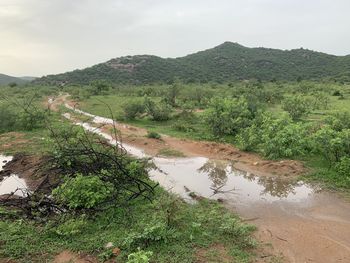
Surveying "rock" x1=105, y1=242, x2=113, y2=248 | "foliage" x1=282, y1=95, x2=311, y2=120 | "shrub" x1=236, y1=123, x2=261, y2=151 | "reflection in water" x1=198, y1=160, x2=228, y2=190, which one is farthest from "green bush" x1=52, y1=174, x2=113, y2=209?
"foliage" x1=282, y1=95, x2=311, y2=120

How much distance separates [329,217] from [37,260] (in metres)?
5.29

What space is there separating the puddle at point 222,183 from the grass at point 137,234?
145cm

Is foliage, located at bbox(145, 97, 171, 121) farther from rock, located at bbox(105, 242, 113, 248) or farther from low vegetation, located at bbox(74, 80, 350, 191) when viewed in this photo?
rock, located at bbox(105, 242, 113, 248)

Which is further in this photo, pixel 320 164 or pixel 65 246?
pixel 320 164

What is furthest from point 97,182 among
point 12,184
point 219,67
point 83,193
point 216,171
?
point 219,67

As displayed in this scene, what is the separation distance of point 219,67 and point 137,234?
60552 mm

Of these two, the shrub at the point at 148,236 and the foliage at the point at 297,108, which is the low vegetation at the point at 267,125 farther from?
the shrub at the point at 148,236

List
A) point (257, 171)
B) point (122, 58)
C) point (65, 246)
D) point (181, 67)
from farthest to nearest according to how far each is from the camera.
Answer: point (122, 58) → point (181, 67) → point (257, 171) → point (65, 246)

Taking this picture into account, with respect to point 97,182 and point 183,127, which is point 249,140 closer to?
point 183,127

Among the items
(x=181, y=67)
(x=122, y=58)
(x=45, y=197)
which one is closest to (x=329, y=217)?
(x=45, y=197)

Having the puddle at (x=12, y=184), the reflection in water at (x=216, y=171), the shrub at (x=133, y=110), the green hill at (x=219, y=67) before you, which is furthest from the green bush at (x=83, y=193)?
the green hill at (x=219, y=67)

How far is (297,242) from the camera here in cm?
568

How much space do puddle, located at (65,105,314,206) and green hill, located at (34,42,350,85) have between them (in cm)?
4459

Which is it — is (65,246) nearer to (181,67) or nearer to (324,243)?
(324,243)
